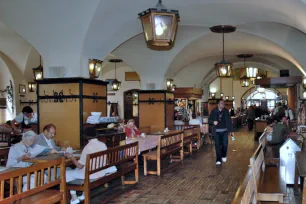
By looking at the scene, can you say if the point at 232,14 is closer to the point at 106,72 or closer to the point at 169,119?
the point at 169,119

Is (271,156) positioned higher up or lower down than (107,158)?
lower down

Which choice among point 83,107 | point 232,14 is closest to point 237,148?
point 232,14

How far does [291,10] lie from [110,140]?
4706mm

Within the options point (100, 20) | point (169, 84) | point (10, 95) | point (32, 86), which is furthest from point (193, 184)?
point (10, 95)

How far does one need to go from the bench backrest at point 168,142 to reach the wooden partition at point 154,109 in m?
3.67

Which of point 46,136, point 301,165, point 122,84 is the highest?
point 122,84

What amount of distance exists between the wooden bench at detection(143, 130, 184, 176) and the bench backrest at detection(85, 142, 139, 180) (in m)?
0.89

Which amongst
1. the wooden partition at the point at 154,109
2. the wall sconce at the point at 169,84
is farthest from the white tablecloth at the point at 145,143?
the wall sconce at the point at 169,84

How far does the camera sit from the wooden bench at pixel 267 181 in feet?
14.9

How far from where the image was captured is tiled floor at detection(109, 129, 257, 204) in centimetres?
560

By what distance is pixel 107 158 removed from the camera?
5508 millimetres

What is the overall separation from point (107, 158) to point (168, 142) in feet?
9.14

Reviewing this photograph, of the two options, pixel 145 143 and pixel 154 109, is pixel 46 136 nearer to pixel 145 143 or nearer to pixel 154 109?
pixel 145 143

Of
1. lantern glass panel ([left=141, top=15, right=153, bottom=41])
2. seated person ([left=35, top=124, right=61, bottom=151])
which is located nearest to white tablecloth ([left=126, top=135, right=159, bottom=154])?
seated person ([left=35, top=124, right=61, bottom=151])
